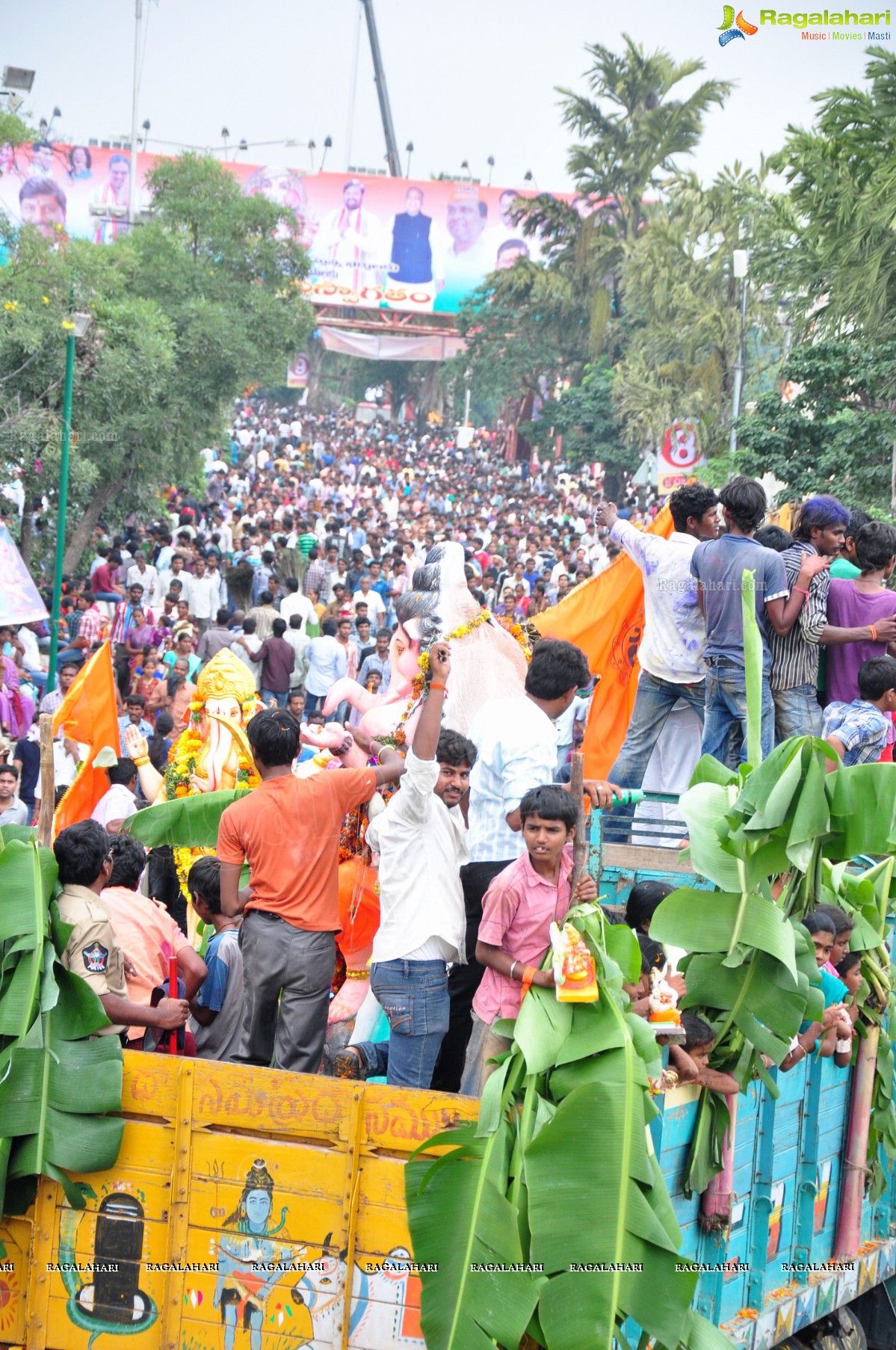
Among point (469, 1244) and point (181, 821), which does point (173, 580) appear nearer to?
point (181, 821)

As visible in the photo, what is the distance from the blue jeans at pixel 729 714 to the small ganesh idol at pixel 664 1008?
2305 mm

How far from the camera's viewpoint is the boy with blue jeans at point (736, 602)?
6.48 metres

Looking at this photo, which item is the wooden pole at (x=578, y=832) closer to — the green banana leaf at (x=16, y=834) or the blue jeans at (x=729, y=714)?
the green banana leaf at (x=16, y=834)

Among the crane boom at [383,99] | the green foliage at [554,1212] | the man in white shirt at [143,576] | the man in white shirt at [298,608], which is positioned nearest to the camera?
the green foliage at [554,1212]

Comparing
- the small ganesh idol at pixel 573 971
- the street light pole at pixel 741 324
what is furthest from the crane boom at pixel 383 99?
the small ganesh idol at pixel 573 971

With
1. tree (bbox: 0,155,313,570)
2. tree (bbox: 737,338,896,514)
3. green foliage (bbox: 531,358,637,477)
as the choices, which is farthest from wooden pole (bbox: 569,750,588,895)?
green foliage (bbox: 531,358,637,477)

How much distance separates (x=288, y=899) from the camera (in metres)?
5.09

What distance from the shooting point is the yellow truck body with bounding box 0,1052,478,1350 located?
12.8 feet

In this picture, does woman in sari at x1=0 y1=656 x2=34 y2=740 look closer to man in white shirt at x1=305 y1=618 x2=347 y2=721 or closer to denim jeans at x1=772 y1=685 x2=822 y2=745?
man in white shirt at x1=305 y1=618 x2=347 y2=721

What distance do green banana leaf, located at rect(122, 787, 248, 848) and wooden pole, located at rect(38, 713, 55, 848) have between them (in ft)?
5.84

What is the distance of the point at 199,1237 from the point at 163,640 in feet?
37.3

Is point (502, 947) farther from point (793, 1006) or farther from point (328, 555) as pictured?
point (328, 555)

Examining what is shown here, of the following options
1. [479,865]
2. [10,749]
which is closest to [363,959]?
[479,865]

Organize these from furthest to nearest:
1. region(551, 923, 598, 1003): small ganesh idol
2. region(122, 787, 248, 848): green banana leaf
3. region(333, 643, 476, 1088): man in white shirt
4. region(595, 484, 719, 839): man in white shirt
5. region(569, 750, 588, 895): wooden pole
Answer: region(595, 484, 719, 839): man in white shirt, region(122, 787, 248, 848): green banana leaf, region(333, 643, 476, 1088): man in white shirt, region(569, 750, 588, 895): wooden pole, region(551, 923, 598, 1003): small ganesh idol
